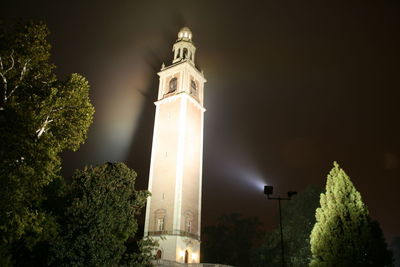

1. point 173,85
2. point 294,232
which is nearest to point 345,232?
point 294,232

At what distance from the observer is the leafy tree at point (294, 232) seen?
124 ft

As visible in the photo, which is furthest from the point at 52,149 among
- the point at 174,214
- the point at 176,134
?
the point at 176,134

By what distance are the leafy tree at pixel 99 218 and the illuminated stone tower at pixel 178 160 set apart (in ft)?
54.1

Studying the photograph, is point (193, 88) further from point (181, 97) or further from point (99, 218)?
point (99, 218)

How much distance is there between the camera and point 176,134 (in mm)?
41406

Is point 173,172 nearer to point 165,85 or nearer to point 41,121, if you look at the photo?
point 165,85

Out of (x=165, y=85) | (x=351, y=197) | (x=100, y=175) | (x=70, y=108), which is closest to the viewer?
(x=70, y=108)

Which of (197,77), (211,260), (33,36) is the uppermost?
(197,77)

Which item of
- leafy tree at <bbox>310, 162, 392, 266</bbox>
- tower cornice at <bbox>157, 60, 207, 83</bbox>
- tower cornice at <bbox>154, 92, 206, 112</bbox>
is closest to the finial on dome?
tower cornice at <bbox>157, 60, 207, 83</bbox>

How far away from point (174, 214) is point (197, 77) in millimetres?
19563

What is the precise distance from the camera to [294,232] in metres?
38.8

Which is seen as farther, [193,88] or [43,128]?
[193,88]

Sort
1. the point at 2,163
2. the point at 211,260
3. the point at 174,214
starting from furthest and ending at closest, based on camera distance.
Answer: the point at 211,260, the point at 174,214, the point at 2,163

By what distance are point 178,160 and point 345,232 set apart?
21031 millimetres
